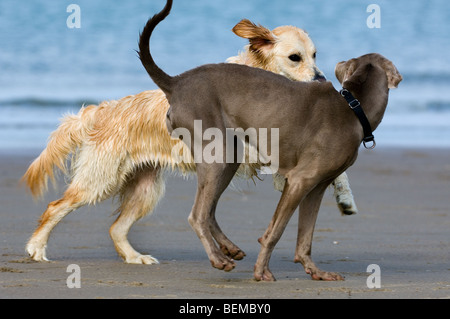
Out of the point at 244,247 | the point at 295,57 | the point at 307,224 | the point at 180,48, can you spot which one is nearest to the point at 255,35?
the point at 295,57

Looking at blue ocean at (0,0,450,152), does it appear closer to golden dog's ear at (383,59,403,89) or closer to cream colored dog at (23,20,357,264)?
cream colored dog at (23,20,357,264)

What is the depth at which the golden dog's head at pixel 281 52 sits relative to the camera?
250 inches

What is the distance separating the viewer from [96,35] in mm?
25109

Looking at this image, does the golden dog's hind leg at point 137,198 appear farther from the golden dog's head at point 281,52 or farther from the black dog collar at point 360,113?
the black dog collar at point 360,113

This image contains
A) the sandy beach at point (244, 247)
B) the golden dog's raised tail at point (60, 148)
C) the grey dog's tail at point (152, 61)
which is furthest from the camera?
the golden dog's raised tail at point (60, 148)

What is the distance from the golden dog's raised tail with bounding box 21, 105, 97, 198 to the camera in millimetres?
6492

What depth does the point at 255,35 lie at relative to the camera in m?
6.34

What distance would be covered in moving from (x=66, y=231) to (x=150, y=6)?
21.2 meters

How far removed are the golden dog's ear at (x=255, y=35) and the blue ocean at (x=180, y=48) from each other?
23.2ft

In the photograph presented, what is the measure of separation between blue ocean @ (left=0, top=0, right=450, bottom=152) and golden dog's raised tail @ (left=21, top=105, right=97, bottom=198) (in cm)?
612

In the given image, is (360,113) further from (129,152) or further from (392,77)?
(129,152)

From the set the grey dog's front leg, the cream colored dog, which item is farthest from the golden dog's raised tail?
the grey dog's front leg

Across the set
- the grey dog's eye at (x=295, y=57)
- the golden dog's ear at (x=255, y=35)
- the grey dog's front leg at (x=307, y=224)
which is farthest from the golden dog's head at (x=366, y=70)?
the golden dog's ear at (x=255, y=35)
